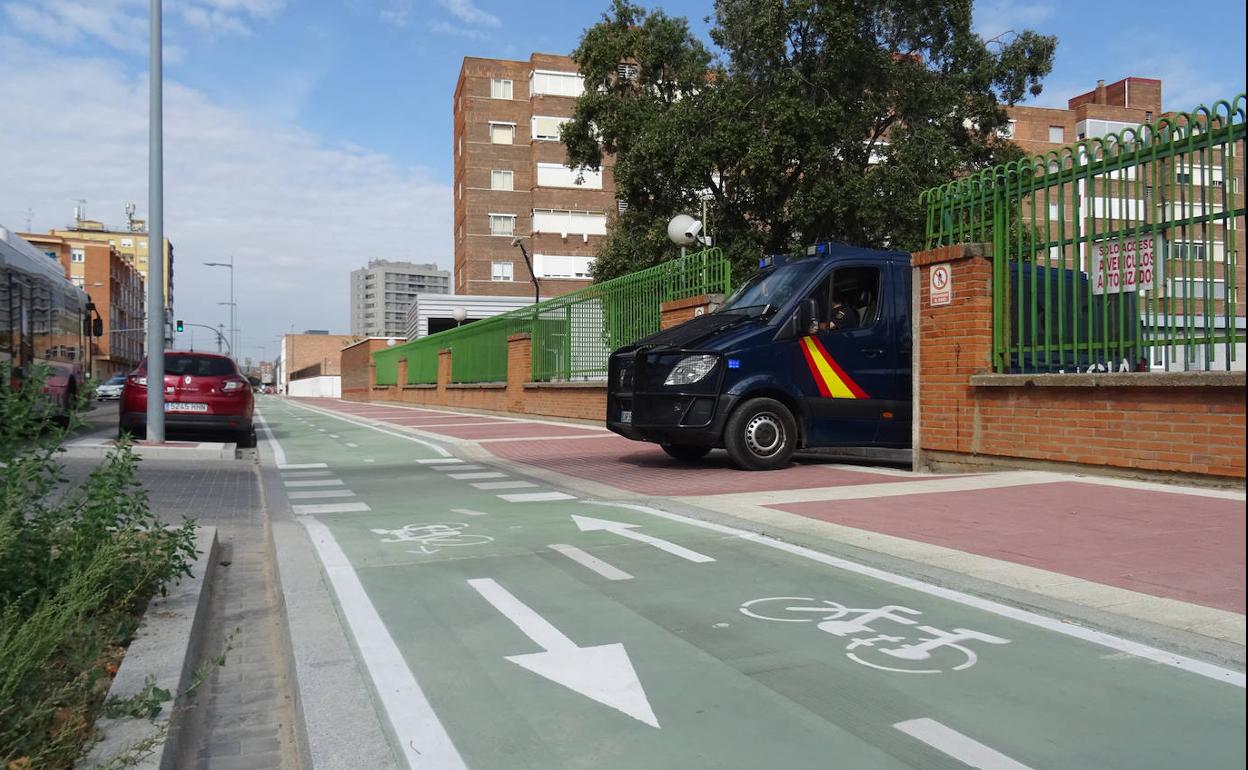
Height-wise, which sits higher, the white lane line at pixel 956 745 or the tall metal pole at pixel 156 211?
the tall metal pole at pixel 156 211

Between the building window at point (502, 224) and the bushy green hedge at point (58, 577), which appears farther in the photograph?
the building window at point (502, 224)

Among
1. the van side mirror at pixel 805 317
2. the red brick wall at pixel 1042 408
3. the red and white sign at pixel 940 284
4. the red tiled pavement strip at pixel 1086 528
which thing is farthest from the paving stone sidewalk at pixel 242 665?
the red and white sign at pixel 940 284

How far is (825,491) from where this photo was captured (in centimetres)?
870

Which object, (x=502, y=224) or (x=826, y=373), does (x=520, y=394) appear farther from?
(x=502, y=224)

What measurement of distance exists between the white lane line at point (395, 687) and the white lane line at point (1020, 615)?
2.58 m

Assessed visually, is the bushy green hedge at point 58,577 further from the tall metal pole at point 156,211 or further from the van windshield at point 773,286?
the tall metal pole at point 156,211

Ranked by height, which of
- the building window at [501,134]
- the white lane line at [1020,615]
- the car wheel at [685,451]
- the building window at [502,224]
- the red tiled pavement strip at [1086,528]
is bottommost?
the white lane line at [1020,615]

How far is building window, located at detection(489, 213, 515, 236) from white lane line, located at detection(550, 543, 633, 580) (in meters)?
64.4

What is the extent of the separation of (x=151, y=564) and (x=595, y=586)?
2219 mm

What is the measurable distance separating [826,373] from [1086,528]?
4541mm

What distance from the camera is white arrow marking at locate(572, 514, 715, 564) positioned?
5.92 metres

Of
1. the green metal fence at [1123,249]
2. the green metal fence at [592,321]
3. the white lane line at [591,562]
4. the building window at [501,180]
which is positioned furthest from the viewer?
the building window at [501,180]

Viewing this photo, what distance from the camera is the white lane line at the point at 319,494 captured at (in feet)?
31.0

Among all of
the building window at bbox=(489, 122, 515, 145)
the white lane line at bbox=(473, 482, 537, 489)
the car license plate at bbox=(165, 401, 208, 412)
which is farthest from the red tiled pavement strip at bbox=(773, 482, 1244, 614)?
the building window at bbox=(489, 122, 515, 145)
